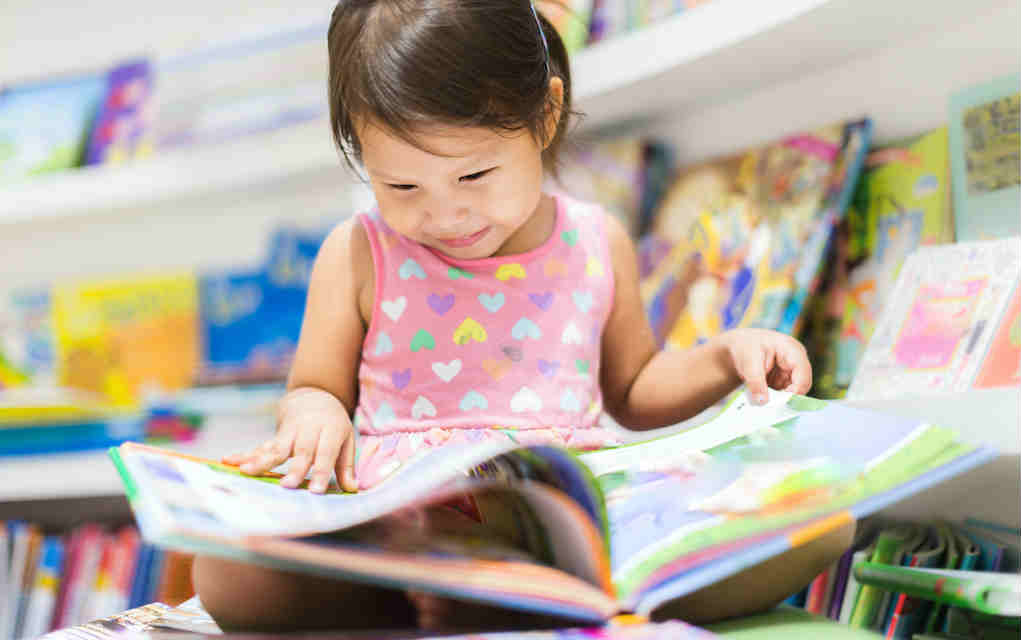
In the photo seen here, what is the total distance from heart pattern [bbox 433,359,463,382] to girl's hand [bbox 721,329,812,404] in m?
0.23

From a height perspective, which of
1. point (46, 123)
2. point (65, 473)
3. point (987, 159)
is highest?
point (46, 123)

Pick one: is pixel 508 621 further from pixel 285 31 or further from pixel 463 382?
pixel 285 31

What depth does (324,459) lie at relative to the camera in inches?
24.1

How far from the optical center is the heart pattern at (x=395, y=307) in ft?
2.62

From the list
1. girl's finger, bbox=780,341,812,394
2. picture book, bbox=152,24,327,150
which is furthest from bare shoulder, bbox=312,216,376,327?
picture book, bbox=152,24,327,150

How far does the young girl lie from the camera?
0.66 metres

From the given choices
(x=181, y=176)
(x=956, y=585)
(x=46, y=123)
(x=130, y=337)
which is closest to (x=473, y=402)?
(x=956, y=585)

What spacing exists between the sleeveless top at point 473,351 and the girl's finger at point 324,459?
0.40ft

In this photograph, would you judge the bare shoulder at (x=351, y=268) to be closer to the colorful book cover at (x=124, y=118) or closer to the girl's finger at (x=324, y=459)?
the girl's finger at (x=324, y=459)

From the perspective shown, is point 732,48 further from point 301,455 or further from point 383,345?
point 301,455

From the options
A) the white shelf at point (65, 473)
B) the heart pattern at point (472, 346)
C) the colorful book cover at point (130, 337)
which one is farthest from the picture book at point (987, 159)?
the colorful book cover at point (130, 337)

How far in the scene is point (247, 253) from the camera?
1787 millimetres

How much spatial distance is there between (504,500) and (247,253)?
1391 millimetres

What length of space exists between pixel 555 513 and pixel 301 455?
0.22 meters
